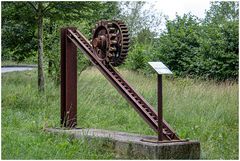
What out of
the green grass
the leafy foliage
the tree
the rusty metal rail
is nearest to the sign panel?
the rusty metal rail

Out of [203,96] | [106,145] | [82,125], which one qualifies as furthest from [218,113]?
[106,145]

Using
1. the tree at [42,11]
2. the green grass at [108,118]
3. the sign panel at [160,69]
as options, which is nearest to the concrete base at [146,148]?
the green grass at [108,118]

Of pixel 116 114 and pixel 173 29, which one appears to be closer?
pixel 116 114

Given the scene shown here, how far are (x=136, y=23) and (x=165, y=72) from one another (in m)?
26.8

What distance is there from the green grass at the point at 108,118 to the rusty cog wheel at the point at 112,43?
132 cm

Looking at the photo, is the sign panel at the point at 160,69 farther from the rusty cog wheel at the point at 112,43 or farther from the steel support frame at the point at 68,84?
the steel support frame at the point at 68,84

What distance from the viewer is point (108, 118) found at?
10.0 metres

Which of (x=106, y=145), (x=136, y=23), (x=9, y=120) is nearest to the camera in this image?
(x=106, y=145)

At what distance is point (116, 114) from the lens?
10266 mm

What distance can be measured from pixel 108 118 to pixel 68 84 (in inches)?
66.5

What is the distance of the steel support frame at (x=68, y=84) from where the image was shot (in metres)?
8.57

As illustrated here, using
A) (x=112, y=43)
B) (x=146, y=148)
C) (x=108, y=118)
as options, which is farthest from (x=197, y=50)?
(x=146, y=148)

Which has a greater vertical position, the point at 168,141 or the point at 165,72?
the point at 165,72

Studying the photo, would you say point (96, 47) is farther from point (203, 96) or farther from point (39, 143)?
point (203, 96)
